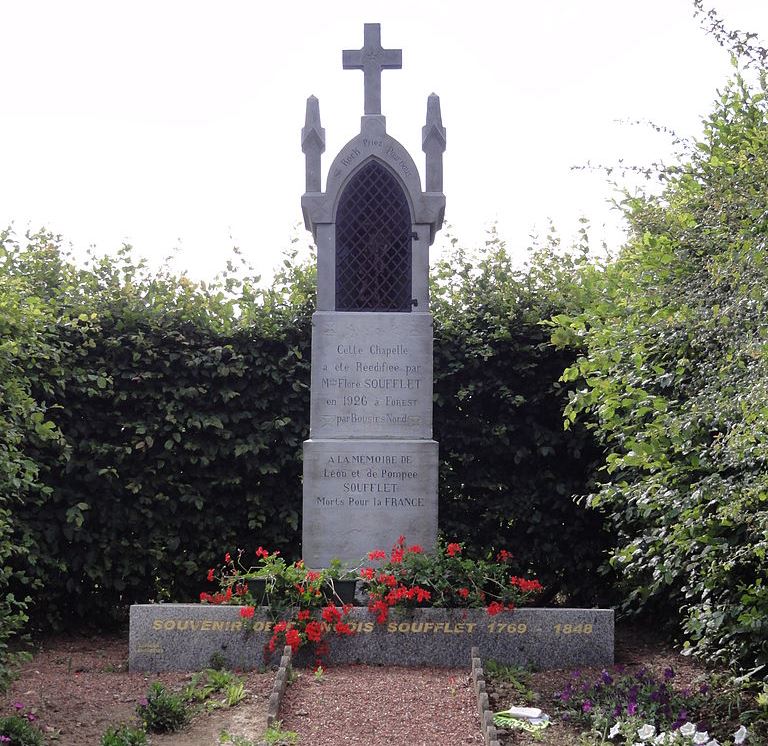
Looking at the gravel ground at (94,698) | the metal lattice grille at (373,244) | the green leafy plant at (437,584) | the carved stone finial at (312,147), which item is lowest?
the gravel ground at (94,698)

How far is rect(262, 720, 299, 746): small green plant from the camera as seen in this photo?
533 centimetres

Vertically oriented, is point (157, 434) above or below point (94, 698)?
above

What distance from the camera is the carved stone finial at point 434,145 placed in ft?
28.0

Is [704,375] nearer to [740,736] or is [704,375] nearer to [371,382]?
[740,736]

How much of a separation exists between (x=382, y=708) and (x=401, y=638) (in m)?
1.17

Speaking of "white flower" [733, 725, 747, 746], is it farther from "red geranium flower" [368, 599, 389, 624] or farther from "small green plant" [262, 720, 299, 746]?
"red geranium flower" [368, 599, 389, 624]

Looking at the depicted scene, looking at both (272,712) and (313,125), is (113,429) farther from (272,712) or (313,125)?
(272,712)

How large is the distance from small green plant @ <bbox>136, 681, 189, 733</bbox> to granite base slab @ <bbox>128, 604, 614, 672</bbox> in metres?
1.32

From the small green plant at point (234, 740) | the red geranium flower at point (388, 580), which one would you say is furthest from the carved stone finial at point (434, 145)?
the small green plant at point (234, 740)

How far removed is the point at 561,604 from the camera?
9.83m

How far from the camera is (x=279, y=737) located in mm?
5363

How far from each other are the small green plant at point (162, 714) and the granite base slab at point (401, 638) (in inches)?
51.9

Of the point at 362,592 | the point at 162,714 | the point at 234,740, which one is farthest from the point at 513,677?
the point at 162,714

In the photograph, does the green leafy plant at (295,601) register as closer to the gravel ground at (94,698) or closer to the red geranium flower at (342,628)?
the red geranium flower at (342,628)
